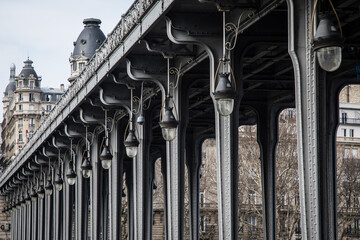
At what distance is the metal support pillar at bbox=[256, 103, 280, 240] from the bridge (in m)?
0.05

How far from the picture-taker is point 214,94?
17.0m

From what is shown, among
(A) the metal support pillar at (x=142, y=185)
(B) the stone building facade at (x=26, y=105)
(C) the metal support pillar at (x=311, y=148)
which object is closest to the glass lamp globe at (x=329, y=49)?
(C) the metal support pillar at (x=311, y=148)

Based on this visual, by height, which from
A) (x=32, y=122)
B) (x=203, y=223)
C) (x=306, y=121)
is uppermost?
(x=32, y=122)

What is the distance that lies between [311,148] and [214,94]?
248 cm

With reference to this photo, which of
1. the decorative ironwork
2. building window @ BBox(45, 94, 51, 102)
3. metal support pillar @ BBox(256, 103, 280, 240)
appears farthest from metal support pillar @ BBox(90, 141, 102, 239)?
building window @ BBox(45, 94, 51, 102)

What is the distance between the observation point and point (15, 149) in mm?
171125

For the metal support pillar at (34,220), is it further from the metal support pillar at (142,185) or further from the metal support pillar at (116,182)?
the metal support pillar at (142,185)

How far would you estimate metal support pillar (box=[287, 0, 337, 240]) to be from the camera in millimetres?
15008

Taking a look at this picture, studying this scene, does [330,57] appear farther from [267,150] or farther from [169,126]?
[267,150]

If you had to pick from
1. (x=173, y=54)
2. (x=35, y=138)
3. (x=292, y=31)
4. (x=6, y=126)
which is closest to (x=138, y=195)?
(x=173, y=54)

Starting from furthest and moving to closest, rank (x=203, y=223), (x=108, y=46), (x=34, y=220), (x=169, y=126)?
(x=203, y=223), (x=34, y=220), (x=108, y=46), (x=169, y=126)

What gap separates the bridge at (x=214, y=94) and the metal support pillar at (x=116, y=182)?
51 millimetres

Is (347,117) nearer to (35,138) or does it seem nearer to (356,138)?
(356,138)

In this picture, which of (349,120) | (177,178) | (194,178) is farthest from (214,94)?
(349,120)
